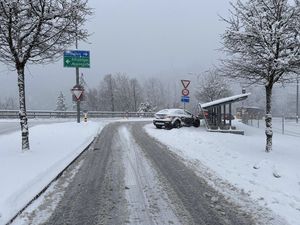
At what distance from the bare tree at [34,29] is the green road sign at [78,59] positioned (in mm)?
15653

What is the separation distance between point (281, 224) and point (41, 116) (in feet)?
131

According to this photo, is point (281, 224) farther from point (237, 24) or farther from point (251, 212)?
point (237, 24)

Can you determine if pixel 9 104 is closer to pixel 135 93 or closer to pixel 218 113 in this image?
pixel 135 93

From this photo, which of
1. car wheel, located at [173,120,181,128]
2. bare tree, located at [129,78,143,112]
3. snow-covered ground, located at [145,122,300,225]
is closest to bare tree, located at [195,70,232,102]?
car wheel, located at [173,120,181,128]

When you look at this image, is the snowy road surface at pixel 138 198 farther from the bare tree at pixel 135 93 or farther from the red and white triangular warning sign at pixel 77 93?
the bare tree at pixel 135 93

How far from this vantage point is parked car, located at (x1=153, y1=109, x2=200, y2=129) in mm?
27844

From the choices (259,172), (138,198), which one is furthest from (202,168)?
(138,198)

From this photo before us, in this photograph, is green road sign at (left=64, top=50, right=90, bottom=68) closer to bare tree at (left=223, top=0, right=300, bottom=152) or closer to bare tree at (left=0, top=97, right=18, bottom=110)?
bare tree at (left=223, top=0, right=300, bottom=152)

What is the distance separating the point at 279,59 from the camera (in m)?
13.5

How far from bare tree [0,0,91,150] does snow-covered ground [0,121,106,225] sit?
3.61 feet

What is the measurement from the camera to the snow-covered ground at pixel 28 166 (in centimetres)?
737

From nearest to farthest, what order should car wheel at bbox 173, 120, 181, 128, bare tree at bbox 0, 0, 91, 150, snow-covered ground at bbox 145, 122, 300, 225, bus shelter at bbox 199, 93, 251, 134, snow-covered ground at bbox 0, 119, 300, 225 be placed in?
snow-covered ground at bbox 0, 119, 300, 225
snow-covered ground at bbox 145, 122, 300, 225
bare tree at bbox 0, 0, 91, 150
bus shelter at bbox 199, 93, 251, 134
car wheel at bbox 173, 120, 181, 128

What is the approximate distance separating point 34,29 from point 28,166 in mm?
4348

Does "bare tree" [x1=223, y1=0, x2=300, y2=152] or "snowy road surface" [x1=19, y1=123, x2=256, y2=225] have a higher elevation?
"bare tree" [x1=223, y1=0, x2=300, y2=152]
